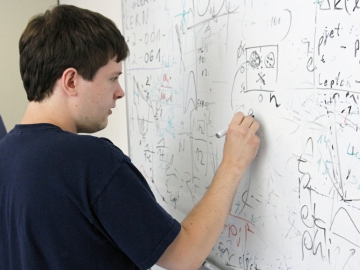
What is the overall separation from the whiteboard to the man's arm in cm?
5

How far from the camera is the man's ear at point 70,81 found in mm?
913

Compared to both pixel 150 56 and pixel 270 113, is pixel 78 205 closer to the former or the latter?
pixel 270 113

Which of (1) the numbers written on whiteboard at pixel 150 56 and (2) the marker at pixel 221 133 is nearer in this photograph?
(2) the marker at pixel 221 133

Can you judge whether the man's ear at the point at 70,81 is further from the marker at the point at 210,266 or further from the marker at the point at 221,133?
the marker at the point at 210,266

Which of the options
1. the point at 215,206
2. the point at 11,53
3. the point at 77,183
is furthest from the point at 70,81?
the point at 11,53

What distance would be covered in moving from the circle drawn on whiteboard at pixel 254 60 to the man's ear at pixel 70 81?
460mm

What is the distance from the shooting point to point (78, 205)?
0.84 meters

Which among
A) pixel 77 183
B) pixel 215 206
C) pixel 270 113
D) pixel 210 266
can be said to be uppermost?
pixel 270 113

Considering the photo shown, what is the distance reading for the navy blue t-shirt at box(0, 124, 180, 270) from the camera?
32.6 inches

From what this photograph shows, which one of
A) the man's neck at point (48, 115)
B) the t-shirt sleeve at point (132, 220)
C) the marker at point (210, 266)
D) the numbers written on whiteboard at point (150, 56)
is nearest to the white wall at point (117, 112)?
the numbers written on whiteboard at point (150, 56)

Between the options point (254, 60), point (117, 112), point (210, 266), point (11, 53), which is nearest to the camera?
point (254, 60)

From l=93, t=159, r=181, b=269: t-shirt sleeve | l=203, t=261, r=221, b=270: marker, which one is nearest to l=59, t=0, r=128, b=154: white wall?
l=203, t=261, r=221, b=270: marker

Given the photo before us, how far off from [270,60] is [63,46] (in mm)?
513

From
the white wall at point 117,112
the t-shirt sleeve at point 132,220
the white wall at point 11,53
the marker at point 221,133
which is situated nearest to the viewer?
the t-shirt sleeve at point 132,220
